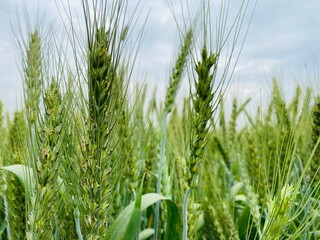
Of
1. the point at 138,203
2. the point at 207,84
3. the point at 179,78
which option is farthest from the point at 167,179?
the point at 207,84

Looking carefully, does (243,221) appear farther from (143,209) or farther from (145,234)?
(143,209)

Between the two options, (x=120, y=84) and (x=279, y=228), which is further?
(x=120, y=84)

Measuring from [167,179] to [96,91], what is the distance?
3.95 ft

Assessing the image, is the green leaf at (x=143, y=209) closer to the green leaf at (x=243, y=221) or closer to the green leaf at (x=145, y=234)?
the green leaf at (x=145, y=234)

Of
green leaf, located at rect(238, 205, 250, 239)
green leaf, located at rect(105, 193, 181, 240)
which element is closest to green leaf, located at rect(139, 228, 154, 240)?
green leaf, located at rect(105, 193, 181, 240)

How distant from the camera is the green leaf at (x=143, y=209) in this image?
1.92 m

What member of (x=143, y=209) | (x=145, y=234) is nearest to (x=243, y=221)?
(x=145, y=234)

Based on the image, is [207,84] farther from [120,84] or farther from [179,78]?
[179,78]

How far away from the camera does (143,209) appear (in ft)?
7.09

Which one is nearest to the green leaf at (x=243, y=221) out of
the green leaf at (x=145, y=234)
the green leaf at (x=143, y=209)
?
the green leaf at (x=145, y=234)

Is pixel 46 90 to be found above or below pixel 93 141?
above

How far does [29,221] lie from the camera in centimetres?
158

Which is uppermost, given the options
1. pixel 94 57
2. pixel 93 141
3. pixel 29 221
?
pixel 94 57

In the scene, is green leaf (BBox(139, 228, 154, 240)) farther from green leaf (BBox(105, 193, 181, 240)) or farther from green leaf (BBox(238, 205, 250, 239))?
green leaf (BBox(238, 205, 250, 239))
